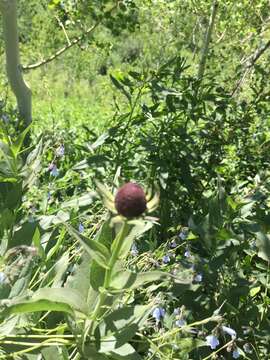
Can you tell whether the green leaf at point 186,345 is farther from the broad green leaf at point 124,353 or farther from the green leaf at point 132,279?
the green leaf at point 132,279

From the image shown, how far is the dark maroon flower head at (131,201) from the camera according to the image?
0.94 m

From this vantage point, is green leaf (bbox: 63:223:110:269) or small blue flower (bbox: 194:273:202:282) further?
small blue flower (bbox: 194:273:202:282)

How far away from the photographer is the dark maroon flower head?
938mm

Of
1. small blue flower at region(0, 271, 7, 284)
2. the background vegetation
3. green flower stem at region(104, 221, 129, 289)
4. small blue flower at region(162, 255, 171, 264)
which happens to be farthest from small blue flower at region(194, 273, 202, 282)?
small blue flower at region(0, 271, 7, 284)

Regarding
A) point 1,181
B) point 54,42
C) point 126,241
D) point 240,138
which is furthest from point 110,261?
point 54,42

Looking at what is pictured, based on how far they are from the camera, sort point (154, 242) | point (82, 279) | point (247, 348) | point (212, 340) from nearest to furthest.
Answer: point (82, 279) < point (212, 340) < point (247, 348) < point (154, 242)

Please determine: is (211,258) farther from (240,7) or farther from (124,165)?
(240,7)

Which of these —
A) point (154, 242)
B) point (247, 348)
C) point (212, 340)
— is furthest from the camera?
point (154, 242)

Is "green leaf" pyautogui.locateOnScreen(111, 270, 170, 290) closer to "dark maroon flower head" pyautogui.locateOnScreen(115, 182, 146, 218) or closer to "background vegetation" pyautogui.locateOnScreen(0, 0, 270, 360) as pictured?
"background vegetation" pyautogui.locateOnScreen(0, 0, 270, 360)

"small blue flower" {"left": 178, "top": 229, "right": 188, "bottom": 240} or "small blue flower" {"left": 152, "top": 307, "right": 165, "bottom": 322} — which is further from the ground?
"small blue flower" {"left": 152, "top": 307, "right": 165, "bottom": 322}

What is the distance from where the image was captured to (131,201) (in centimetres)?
94

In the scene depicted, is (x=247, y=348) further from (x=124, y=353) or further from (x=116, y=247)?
(x=116, y=247)

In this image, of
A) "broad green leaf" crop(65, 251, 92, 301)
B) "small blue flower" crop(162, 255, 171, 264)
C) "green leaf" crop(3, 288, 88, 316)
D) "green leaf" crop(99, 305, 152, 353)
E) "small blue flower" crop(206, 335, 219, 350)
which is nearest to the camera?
"green leaf" crop(3, 288, 88, 316)

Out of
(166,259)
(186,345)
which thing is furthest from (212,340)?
(166,259)
